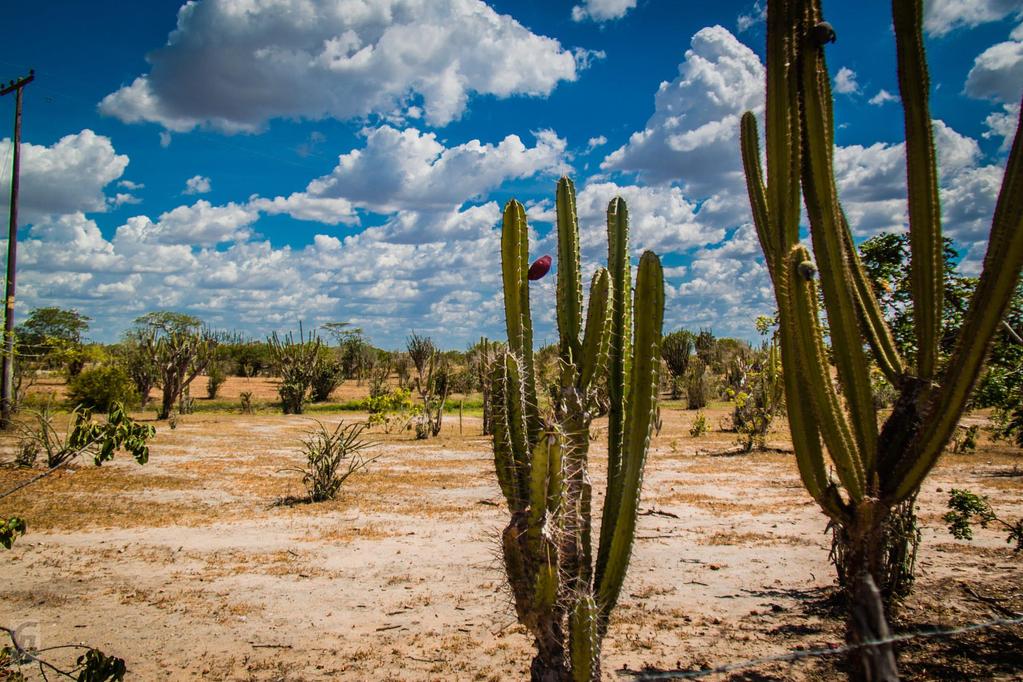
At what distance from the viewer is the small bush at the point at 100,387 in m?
20.2

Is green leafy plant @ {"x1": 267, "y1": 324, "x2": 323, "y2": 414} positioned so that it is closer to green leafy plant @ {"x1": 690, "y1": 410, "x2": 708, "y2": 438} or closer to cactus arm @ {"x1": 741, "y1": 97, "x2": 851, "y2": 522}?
green leafy plant @ {"x1": 690, "y1": 410, "x2": 708, "y2": 438}

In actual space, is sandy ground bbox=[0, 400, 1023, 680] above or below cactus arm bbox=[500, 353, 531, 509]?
below

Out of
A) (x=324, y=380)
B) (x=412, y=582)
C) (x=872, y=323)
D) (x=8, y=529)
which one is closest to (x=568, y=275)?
(x=872, y=323)

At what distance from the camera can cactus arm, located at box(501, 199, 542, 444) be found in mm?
3367

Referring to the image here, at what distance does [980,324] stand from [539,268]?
190cm

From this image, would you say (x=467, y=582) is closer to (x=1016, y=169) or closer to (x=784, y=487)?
(x=1016, y=169)

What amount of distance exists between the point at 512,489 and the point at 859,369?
167 centimetres

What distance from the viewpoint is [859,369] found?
9.71 ft

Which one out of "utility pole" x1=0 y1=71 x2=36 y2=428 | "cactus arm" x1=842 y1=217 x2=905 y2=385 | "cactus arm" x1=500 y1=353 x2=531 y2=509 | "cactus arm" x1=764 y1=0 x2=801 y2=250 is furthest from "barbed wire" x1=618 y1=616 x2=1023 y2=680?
"utility pole" x1=0 y1=71 x2=36 y2=428

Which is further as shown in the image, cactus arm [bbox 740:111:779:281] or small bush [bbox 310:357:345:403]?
small bush [bbox 310:357:345:403]

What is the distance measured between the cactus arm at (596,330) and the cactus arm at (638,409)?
15cm

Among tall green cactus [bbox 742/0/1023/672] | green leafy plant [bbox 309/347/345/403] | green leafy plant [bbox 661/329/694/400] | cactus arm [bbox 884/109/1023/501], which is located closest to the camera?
cactus arm [bbox 884/109/1023/501]

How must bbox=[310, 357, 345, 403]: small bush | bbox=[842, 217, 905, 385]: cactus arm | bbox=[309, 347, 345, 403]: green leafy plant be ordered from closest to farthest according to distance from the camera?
bbox=[842, 217, 905, 385]: cactus arm, bbox=[309, 347, 345, 403]: green leafy plant, bbox=[310, 357, 345, 403]: small bush

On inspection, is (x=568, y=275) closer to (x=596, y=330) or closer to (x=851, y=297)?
(x=596, y=330)
